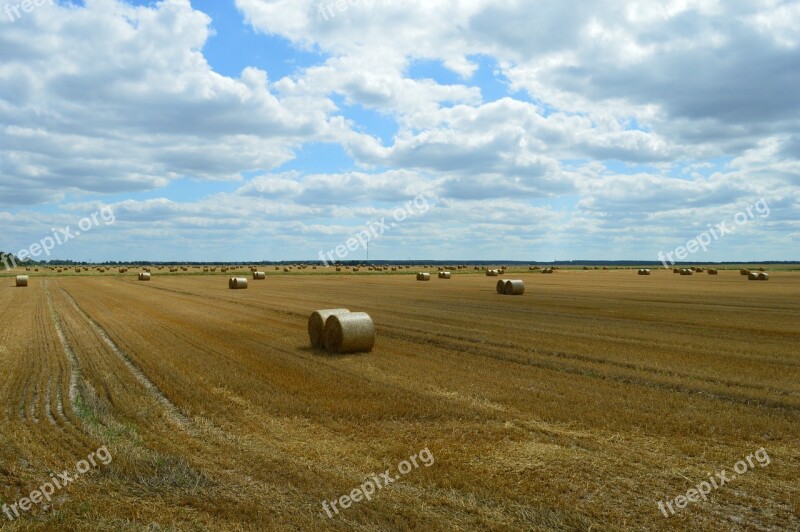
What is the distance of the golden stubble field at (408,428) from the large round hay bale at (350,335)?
413 mm

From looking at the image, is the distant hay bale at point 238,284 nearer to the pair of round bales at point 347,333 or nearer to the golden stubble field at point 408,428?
the golden stubble field at point 408,428

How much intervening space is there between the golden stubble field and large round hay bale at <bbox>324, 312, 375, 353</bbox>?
413 mm

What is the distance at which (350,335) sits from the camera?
17094 mm

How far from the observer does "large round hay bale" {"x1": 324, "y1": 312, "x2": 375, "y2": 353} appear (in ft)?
56.0

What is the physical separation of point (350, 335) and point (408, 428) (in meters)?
7.26

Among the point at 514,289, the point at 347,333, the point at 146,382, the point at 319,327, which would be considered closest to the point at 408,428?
the point at 146,382

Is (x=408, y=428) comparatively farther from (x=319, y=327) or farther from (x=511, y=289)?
(x=511, y=289)

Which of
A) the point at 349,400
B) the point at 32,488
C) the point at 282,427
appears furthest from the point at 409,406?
the point at 32,488

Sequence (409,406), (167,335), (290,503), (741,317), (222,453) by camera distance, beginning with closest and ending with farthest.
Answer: (290,503) → (222,453) → (409,406) → (167,335) → (741,317)

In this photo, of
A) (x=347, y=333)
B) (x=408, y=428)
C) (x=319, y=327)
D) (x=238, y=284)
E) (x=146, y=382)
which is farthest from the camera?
(x=238, y=284)

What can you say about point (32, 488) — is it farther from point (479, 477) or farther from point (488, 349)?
point (488, 349)

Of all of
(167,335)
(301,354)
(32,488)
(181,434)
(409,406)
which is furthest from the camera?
(167,335)

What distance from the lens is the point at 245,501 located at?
7.12 metres

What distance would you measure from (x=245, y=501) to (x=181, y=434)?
2936mm
